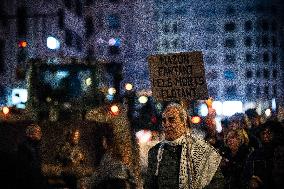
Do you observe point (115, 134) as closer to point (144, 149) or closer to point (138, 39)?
point (144, 149)

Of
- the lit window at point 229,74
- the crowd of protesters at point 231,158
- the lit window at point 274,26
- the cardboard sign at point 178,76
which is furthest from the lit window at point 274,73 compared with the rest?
the cardboard sign at point 178,76

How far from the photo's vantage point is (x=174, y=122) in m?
5.46

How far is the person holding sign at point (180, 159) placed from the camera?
17.3 feet

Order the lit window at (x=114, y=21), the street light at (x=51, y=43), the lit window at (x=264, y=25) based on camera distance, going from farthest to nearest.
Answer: the lit window at (x=264, y=25), the lit window at (x=114, y=21), the street light at (x=51, y=43)

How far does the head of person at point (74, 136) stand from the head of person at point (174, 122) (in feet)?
14.3

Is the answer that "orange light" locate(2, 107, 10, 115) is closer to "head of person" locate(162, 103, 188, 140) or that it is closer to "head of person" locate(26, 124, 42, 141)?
"head of person" locate(26, 124, 42, 141)

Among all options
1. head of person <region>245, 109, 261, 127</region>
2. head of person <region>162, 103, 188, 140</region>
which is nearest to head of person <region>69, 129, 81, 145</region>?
head of person <region>162, 103, 188, 140</region>

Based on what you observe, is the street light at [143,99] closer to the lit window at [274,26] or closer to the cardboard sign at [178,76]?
the cardboard sign at [178,76]

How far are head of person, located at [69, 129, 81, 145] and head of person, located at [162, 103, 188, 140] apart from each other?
4360 mm

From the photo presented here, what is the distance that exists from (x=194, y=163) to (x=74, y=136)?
186 inches

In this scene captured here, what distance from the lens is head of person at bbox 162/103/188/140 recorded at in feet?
17.8

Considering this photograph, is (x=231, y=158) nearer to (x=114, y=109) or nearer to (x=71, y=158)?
(x=114, y=109)

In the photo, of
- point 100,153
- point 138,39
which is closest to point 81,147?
Result: point 100,153

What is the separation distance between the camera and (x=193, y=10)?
84812mm
